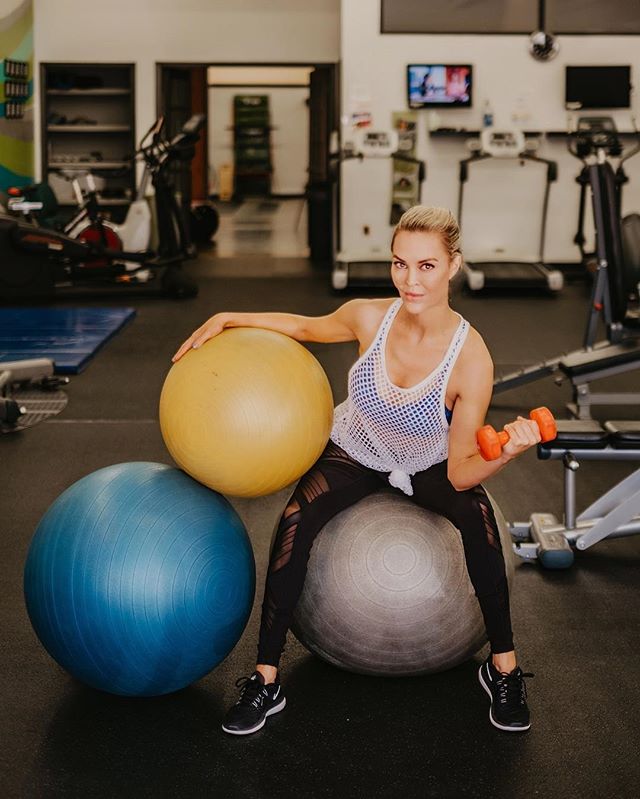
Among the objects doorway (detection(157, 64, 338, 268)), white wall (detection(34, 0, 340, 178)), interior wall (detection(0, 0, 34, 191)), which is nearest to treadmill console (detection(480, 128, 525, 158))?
white wall (detection(34, 0, 340, 178))

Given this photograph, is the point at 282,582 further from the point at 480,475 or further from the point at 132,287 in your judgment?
the point at 132,287

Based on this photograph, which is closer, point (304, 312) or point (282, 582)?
point (282, 582)

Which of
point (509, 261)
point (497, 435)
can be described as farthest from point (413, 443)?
point (509, 261)

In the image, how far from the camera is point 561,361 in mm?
4574

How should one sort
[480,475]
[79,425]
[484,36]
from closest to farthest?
[480,475] < [79,425] < [484,36]

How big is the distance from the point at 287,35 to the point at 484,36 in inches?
81.4

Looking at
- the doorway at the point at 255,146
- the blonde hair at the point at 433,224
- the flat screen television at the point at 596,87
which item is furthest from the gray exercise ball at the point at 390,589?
the doorway at the point at 255,146

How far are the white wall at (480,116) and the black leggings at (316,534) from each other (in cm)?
725

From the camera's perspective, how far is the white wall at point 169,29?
10.1 meters

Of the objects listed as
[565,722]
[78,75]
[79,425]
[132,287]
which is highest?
[78,75]

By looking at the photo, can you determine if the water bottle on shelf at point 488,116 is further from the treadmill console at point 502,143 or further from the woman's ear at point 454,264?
the woman's ear at point 454,264

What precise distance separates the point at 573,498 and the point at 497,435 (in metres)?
1.29

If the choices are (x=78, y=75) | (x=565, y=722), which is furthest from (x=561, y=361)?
(x=78, y=75)

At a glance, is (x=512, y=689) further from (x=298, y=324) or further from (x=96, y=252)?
(x=96, y=252)
